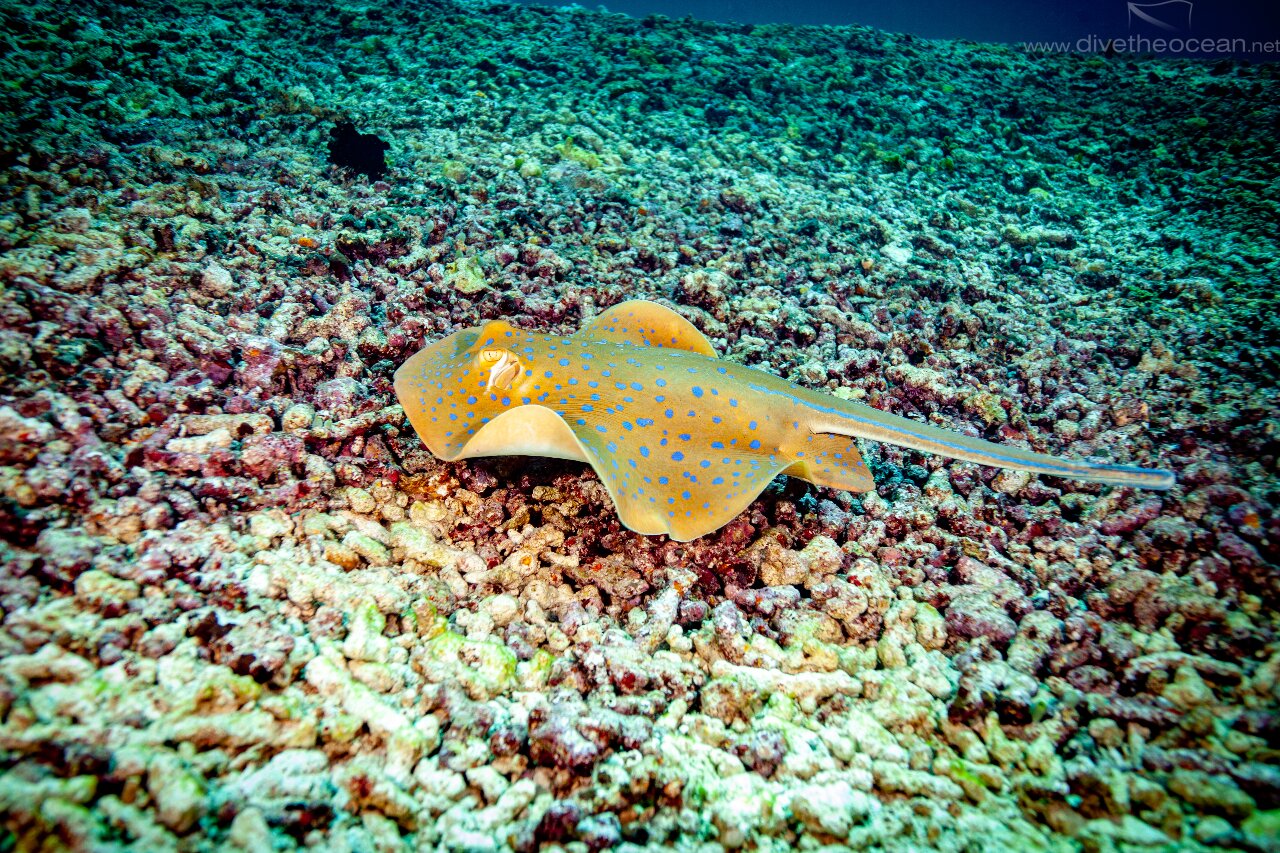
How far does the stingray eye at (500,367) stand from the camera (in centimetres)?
346

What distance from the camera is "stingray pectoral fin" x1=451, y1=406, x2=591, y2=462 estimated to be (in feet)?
9.50

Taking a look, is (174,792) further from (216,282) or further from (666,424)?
(216,282)

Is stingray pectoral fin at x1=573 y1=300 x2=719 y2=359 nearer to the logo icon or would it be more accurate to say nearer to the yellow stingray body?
the yellow stingray body

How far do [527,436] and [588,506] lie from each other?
856mm

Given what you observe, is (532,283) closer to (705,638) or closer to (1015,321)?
(705,638)

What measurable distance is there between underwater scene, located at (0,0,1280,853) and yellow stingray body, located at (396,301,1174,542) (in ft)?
0.09

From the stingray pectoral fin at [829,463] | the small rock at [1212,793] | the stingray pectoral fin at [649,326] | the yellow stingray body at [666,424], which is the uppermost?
the stingray pectoral fin at [649,326]

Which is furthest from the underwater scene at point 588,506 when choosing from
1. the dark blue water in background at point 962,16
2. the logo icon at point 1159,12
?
the dark blue water in background at point 962,16

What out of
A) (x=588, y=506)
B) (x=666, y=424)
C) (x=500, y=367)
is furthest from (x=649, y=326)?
(x=588, y=506)

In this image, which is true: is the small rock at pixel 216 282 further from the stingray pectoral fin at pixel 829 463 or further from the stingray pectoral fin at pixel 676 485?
the stingray pectoral fin at pixel 829 463

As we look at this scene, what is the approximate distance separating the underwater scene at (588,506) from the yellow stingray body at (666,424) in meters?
0.03

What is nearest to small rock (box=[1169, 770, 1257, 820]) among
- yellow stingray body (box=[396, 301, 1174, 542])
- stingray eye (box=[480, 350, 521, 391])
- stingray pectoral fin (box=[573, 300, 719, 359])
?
yellow stingray body (box=[396, 301, 1174, 542])

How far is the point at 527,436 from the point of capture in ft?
9.65

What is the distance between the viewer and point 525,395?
136 inches
